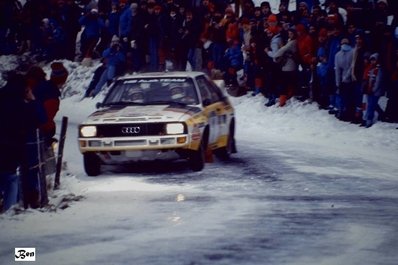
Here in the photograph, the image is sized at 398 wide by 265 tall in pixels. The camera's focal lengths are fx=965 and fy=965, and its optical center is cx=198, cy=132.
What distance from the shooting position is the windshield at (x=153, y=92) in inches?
614

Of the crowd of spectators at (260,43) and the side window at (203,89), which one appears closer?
the side window at (203,89)

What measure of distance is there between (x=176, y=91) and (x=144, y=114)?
4.06 feet

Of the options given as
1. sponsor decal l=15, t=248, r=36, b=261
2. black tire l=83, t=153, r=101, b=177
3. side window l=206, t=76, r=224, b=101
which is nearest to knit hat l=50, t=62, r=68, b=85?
black tire l=83, t=153, r=101, b=177

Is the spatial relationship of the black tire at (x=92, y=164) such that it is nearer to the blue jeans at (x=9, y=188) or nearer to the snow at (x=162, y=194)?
the snow at (x=162, y=194)

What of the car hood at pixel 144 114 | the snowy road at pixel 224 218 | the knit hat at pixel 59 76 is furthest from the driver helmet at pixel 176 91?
the knit hat at pixel 59 76

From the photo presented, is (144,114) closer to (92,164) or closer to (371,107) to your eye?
(92,164)

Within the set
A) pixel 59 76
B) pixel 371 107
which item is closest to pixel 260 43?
pixel 371 107

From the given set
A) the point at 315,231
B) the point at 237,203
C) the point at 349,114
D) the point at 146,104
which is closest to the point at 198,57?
the point at 349,114

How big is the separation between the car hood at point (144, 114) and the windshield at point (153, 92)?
0.34m

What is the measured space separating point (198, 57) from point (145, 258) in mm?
17886

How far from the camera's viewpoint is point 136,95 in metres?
15.7

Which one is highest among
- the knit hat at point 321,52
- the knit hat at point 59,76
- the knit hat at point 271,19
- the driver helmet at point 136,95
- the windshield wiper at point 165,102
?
the knit hat at point 271,19

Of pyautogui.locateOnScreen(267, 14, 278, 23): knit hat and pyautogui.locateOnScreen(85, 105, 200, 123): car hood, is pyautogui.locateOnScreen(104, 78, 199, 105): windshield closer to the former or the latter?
pyautogui.locateOnScreen(85, 105, 200, 123): car hood

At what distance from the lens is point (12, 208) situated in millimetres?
11453
